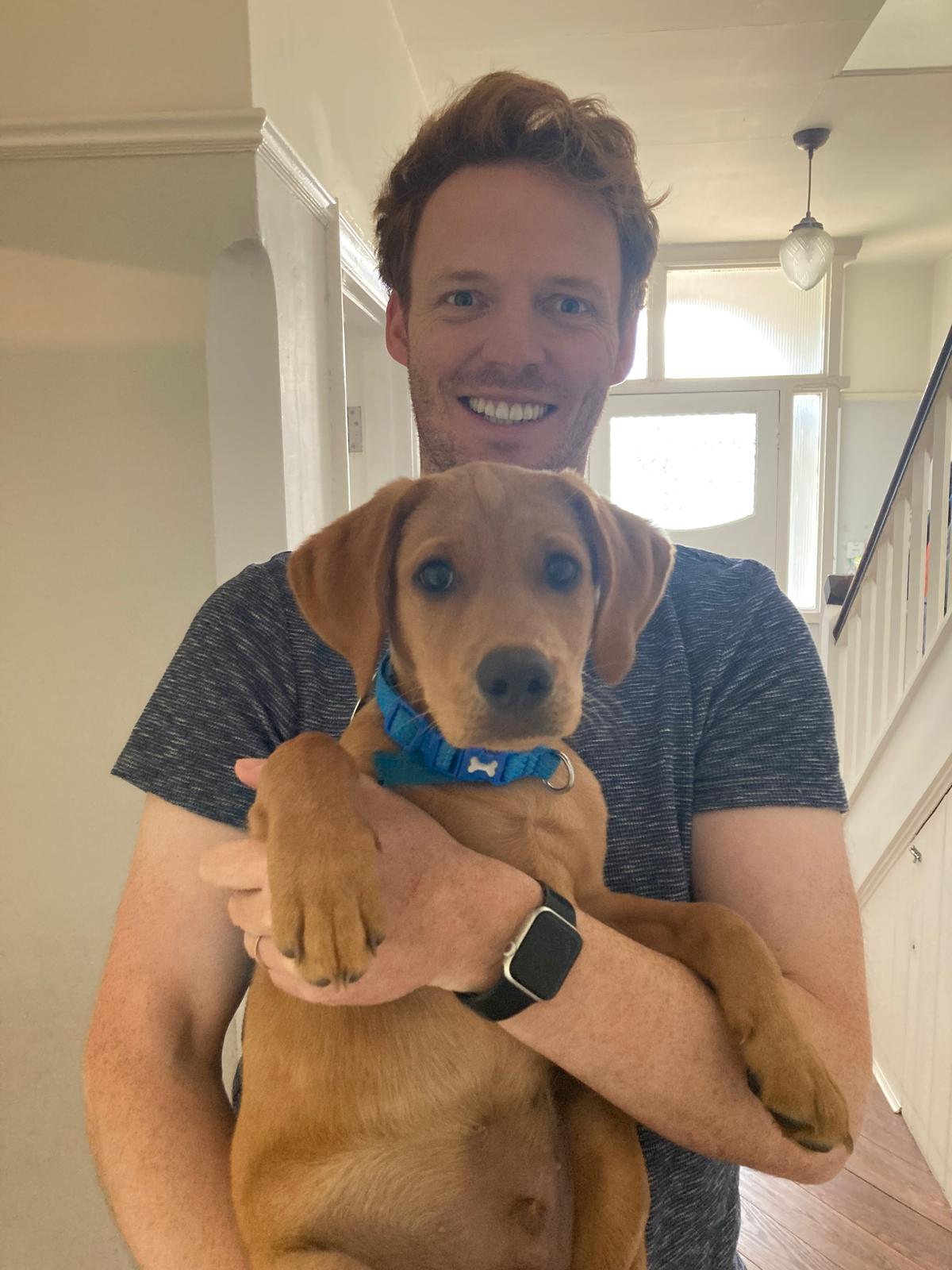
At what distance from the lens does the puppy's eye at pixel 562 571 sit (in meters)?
1.00

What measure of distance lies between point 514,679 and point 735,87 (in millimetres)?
4156

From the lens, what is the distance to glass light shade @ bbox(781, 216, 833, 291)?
4426 millimetres

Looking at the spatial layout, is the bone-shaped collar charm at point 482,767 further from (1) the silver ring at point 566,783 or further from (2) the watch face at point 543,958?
(2) the watch face at point 543,958

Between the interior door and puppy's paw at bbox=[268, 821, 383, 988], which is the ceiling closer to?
the interior door

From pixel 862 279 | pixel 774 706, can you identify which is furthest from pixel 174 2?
pixel 862 279

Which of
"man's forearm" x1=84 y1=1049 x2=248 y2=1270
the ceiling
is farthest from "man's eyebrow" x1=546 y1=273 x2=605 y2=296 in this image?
the ceiling

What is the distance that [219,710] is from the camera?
106 cm

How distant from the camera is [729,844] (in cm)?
103

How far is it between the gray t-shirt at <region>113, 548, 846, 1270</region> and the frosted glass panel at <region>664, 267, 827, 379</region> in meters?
6.26

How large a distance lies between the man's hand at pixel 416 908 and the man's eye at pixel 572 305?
0.76 meters

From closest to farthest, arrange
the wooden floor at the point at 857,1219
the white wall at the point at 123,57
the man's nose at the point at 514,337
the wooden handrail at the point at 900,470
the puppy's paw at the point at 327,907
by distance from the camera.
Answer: the puppy's paw at the point at 327,907, the man's nose at the point at 514,337, the white wall at the point at 123,57, the wooden floor at the point at 857,1219, the wooden handrail at the point at 900,470

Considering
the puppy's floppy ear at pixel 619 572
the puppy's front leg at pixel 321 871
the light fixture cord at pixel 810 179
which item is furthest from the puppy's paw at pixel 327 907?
the light fixture cord at pixel 810 179

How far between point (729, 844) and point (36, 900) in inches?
66.1

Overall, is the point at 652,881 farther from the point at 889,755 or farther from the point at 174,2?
the point at 889,755
